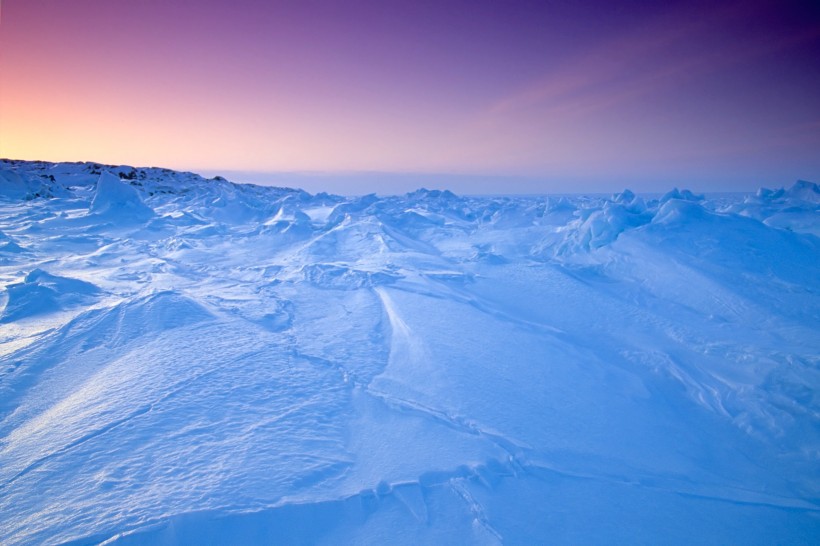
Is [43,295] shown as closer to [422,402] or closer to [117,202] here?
[422,402]

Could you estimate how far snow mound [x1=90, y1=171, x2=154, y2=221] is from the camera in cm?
1227

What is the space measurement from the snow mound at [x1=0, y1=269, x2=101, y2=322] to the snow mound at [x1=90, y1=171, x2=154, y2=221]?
8.56m

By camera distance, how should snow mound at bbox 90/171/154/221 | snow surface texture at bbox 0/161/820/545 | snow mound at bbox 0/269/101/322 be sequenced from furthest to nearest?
snow mound at bbox 90/171/154/221 → snow mound at bbox 0/269/101/322 → snow surface texture at bbox 0/161/820/545

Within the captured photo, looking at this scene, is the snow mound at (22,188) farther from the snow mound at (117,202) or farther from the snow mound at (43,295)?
the snow mound at (43,295)

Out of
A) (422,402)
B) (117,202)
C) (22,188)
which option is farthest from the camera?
(22,188)

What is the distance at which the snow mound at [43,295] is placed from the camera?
4.20 meters

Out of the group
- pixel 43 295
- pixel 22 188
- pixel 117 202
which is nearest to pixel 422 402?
pixel 43 295

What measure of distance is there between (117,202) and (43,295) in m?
10.4

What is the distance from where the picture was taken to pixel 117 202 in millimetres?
12758

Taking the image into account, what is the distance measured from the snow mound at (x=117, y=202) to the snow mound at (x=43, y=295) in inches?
337

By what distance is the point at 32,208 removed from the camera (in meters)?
13.3

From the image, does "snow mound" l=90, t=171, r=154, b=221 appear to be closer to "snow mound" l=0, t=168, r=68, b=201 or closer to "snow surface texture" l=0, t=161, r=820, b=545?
"snow mound" l=0, t=168, r=68, b=201

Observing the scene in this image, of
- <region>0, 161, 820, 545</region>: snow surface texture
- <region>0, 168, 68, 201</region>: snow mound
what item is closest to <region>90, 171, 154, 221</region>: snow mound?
<region>0, 168, 68, 201</region>: snow mound

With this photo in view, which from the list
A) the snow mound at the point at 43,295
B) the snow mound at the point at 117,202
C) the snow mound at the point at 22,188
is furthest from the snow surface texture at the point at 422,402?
the snow mound at the point at 22,188
